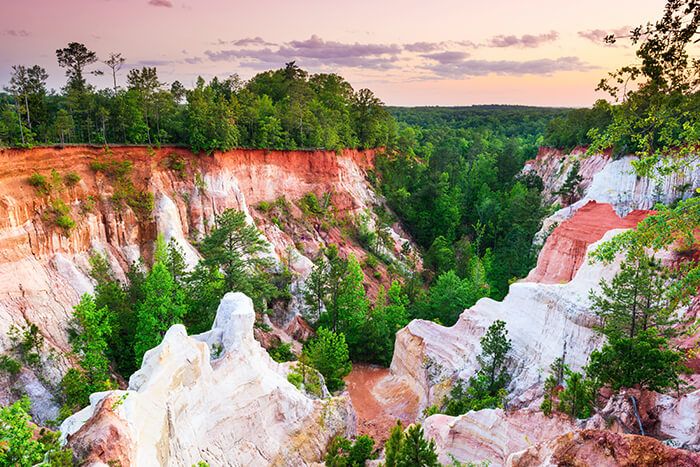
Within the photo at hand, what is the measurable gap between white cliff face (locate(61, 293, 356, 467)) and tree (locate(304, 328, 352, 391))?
490 cm

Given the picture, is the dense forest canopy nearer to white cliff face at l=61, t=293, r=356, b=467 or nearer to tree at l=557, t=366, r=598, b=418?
white cliff face at l=61, t=293, r=356, b=467

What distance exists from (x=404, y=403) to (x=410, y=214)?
32485mm

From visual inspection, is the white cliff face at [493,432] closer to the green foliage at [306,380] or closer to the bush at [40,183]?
the green foliage at [306,380]

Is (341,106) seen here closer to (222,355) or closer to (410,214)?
(410,214)

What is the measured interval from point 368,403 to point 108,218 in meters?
A: 21.2

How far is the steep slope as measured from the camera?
2117 cm

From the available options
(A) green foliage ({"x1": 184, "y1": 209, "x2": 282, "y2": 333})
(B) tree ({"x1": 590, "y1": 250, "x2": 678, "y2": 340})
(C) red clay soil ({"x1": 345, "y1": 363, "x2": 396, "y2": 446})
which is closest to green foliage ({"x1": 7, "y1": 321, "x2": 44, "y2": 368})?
(A) green foliage ({"x1": 184, "y1": 209, "x2": 282, "y2": 333})

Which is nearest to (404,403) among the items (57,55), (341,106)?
(57,55)

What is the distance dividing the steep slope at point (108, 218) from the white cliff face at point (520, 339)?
10.6 m

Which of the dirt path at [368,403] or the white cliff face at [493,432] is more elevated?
the white cliff face at [493,432]

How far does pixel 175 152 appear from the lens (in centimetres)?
3456

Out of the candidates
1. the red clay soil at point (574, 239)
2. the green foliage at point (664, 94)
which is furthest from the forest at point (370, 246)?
the red clay soil at point (574, 239)

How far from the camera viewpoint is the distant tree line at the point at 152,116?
92.8ft

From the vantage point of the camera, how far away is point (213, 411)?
46.1 ft
